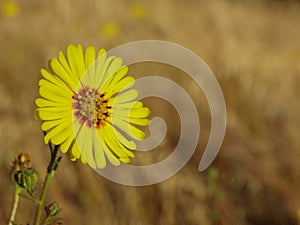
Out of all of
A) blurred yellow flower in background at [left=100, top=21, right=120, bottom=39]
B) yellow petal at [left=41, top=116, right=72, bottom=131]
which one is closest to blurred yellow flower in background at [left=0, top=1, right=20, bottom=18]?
blurred yellow flower in background at [left=100, top=21, right=120, bottom=39]

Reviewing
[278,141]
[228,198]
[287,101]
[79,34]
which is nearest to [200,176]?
[228,198]

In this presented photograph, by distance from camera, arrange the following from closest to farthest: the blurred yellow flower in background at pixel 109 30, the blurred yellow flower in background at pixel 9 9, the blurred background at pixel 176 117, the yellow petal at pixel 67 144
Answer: the yellow petal at pixel 67 144
the blurred background at pixel 176 117
the blurred yellow flower in background at pixel 109 30
the blurred yellow flower in background at pixel 9 9

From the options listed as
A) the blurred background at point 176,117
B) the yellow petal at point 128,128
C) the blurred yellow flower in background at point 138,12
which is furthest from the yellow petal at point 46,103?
the blurred yellow flower in background at point 138,12

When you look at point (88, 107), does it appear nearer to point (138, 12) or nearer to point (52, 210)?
point (52, 210)

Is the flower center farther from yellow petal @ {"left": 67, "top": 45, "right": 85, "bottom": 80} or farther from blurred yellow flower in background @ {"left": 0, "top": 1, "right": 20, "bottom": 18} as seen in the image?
blurred yellow flower in background @ {"left": 0, "top": 1, "right": 20, "bottom": 18}

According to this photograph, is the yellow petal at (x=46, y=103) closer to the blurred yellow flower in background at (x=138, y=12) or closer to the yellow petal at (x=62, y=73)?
the yellow petal at (x=62, y=73)

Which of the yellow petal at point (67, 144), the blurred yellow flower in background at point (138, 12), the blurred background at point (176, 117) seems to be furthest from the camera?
the blurred yellow flower in background at point (138, 12)

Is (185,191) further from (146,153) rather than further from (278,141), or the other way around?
(278,141)
